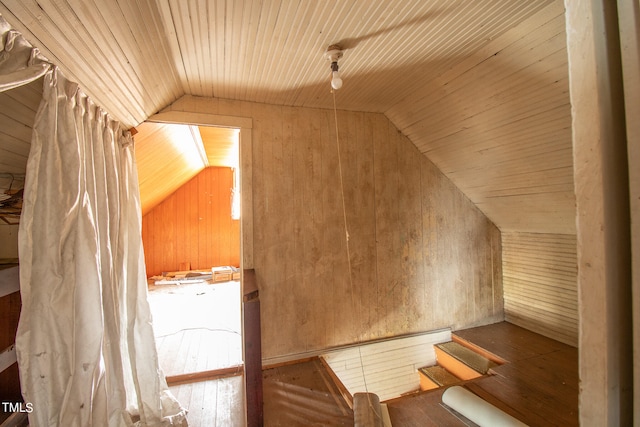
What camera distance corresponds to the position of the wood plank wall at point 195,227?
19.0 feet

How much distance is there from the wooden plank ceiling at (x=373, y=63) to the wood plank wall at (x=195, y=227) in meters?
4.34

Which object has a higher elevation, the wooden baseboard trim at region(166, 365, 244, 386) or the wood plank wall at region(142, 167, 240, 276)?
the wood plank wall at region(142, 167, 240, 276)

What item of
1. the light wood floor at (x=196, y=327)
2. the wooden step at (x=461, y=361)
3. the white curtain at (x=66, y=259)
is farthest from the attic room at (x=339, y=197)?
the light wood floor at (x=196, y=327)

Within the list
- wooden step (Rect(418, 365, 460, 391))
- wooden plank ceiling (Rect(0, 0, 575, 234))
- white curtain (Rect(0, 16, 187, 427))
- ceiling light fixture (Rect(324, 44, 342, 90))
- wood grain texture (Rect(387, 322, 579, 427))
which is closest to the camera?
white curtain (Rect(0, 16, 187, 427))

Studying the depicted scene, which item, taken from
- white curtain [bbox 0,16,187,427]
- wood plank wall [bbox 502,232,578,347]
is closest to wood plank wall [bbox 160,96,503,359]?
wood plank wall [bbox 502,232,578,347]

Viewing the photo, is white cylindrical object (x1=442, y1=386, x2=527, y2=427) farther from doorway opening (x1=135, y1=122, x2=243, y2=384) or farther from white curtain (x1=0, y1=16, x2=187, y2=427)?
white curtain (x1=0, y1=16, x2=187, y2=427)

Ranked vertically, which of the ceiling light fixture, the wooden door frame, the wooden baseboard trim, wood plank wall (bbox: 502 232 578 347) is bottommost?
the wooden baseboard trim

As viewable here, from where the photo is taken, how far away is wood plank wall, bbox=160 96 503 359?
91.6 inches

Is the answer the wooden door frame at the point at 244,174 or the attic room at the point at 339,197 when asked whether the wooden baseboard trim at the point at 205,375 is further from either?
the wooden door frame at the point at 244,174

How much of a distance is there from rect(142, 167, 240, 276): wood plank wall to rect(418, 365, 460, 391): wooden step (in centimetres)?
471

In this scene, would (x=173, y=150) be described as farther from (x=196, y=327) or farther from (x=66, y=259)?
(x=66, y=259)

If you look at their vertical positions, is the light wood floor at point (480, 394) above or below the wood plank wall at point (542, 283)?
below

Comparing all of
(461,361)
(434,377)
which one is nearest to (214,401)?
(434,377)

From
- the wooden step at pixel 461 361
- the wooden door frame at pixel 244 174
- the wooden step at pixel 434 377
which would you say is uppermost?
the wooden door frame at pixel 244 174
